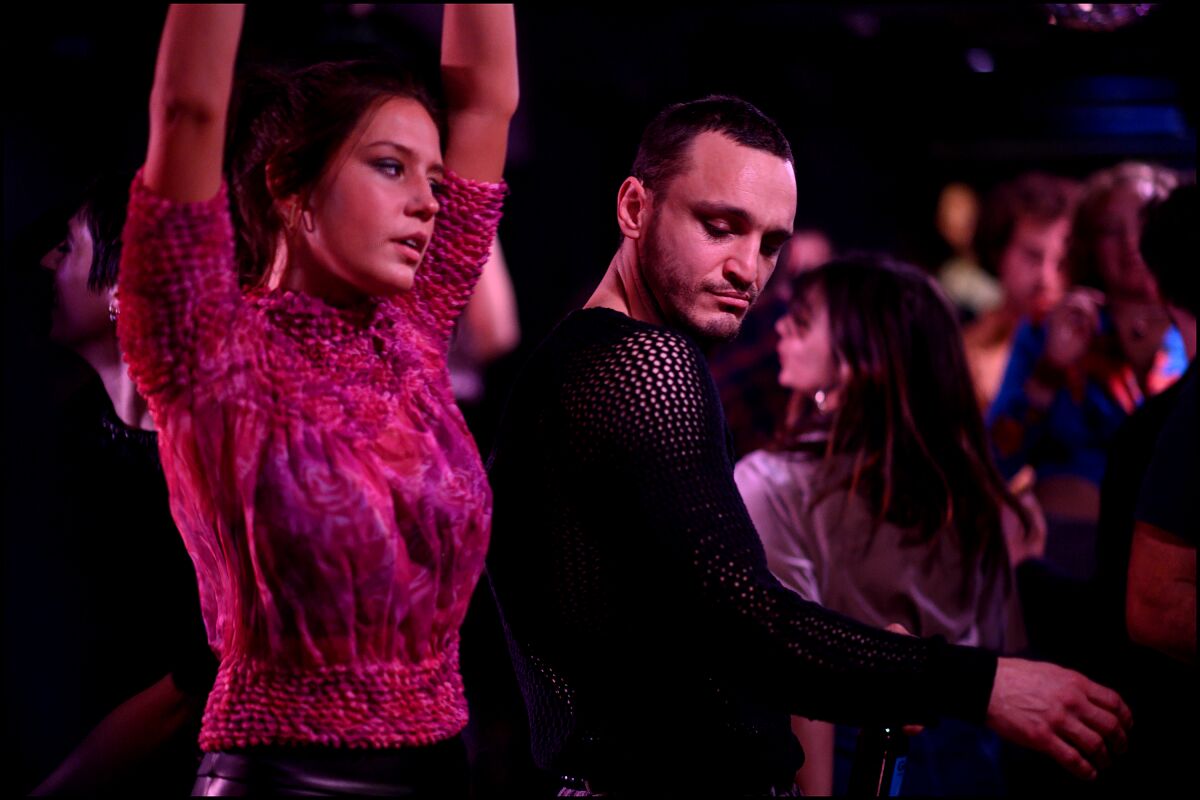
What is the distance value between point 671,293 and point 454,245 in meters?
0.28

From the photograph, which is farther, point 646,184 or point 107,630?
point 107,630

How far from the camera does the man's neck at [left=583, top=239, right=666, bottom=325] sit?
156 centimetres

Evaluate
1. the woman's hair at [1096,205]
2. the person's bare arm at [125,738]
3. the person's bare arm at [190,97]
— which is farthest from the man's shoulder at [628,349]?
the woman's hair at [1096,205]

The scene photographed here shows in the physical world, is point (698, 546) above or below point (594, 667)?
above

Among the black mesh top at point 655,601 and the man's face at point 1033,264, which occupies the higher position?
the man's face at point 1033,264

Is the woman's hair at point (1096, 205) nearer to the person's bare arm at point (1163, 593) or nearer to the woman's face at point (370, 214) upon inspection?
the person's bare arm at point (1163, 593)

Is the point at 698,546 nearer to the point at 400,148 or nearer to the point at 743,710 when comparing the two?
the point at 743,710

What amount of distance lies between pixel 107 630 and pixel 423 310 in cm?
84

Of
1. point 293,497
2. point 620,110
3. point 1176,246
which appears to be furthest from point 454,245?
point 620,110

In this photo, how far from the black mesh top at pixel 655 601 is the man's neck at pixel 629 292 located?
122 millimetres

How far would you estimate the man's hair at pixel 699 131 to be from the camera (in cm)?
150

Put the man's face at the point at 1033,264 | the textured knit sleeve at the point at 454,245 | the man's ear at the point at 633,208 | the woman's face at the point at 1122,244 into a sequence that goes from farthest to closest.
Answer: the man's face at the point at 1033,264, the woman's face at the point at 1122,244, the man's ear at the point at 633,208, the textured knit sleeve at the point at 454,245

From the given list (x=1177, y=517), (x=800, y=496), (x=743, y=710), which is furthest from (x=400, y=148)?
(x=800, y=496)

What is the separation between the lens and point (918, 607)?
7.94 feet
